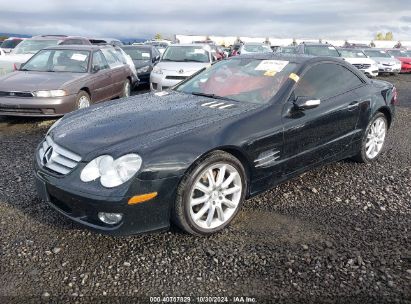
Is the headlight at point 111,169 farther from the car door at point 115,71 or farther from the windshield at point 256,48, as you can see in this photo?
the windshield at point 256,48

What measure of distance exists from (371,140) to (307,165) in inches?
59.7

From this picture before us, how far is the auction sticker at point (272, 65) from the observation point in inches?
156

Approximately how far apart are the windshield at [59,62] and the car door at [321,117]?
17.1 ft

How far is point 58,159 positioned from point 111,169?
1.85 feet

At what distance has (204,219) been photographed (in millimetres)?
3150

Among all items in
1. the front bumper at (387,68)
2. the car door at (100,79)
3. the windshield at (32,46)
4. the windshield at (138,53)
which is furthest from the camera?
the front bumper at (387,68)

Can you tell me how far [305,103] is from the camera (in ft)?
11.5

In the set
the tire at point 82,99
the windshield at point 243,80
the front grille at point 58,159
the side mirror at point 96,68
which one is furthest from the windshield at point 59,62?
the front grille at point 58,159

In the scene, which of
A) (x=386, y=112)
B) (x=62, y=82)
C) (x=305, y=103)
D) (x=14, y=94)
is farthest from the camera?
(x=62, y=82)

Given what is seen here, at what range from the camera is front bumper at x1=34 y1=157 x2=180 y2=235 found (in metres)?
2.66

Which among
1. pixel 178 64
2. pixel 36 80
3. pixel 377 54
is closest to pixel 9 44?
pixel 178 64

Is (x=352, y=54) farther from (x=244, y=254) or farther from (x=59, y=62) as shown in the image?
(x=244, y=254)

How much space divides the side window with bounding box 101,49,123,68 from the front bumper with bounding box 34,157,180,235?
249 inches

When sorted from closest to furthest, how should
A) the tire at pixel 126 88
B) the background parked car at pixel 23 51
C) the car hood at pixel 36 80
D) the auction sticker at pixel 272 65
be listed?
the auction sticker at pixel 272 65 < the car hood at pixel 36 80 < the tire at pixel 126 88 < the background parked car at pixel 23 51
